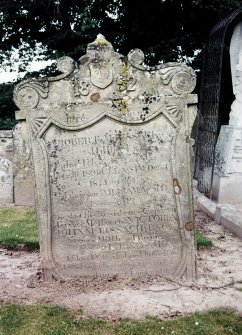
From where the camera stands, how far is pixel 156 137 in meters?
4.76

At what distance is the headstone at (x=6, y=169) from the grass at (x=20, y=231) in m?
0.77

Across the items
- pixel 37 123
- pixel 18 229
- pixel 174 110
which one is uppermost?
pixel 174 110

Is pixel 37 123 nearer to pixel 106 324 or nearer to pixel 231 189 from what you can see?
pixel 106 324

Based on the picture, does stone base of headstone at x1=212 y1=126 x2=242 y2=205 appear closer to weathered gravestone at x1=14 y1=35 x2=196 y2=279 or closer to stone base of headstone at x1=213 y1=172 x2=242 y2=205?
stone base of headstone at x1=213 y1=172 x2=242 y2=205

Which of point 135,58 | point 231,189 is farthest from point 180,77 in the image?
point 231,189

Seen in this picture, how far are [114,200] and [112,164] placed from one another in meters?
0.39

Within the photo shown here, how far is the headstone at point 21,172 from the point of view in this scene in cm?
887

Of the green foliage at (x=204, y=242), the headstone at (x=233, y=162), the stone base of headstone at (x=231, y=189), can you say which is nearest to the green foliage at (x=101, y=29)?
the headstone at (x=233, y=162)

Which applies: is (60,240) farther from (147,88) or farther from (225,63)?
(225,63)

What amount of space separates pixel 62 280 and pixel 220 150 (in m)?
5.57

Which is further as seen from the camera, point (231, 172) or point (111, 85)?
point (231, 172)

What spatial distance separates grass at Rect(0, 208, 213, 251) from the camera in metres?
6.21

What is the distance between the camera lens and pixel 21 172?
352 inches

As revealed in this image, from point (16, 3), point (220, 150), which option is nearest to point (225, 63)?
point (220, 150)
